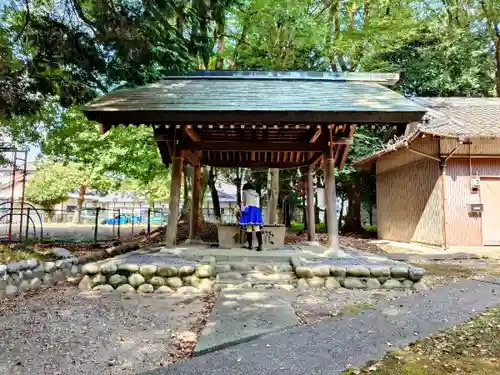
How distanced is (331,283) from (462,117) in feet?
32.3

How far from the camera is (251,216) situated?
314 inches

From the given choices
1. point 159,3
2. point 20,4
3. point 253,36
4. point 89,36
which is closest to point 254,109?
point 159,3

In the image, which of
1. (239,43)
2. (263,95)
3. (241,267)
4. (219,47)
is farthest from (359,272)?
(219,47)

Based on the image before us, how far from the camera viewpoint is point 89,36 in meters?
6.30

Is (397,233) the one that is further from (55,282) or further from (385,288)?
(55,282)

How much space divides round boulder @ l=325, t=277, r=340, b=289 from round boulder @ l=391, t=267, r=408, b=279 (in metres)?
0.94

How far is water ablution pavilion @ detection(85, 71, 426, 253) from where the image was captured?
21.9 feet

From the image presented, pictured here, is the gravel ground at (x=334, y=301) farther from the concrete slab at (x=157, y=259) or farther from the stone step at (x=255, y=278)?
the concrete slab at (x=157, y=259)

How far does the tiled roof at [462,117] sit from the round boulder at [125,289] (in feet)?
30.3

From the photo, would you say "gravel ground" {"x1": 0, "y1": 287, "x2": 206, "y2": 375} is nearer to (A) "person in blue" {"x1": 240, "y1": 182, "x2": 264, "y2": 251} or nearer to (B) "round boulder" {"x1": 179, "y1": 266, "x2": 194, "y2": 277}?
(B) "round boulder" {"x1": 179, "y1": 266, "x2": 194, "y2": 277}

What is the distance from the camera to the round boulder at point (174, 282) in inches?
235

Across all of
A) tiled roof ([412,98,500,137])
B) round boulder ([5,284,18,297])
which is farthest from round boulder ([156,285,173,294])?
tiled roof ([412,98,500,137])

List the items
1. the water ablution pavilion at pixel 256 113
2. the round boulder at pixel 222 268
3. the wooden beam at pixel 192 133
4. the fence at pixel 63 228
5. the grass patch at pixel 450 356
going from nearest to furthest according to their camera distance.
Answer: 1. the grass patch at pixel 450 356
2. the round boulder at pixel 222 268
3. the water ablution pavilion at pixel 256 113
4. the wooden beam at pixel 192 133
5. the fence at pixel 63 228

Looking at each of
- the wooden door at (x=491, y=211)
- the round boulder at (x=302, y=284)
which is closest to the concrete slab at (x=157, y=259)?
the round boulder at (x=302, y=284)
